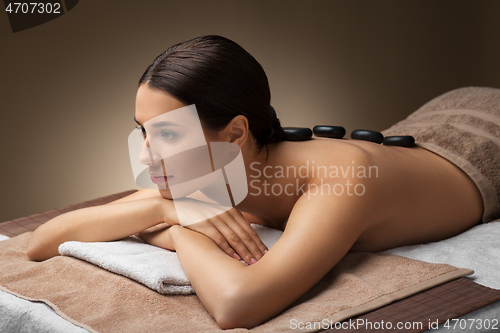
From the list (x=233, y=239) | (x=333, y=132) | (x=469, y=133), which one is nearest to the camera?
(x=233, y=239)

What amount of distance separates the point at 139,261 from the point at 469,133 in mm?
1090

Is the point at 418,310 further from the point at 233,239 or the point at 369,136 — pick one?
the point at 369,136

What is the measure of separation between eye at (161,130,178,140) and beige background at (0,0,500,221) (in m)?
1.59

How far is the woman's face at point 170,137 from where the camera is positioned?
3.00ft

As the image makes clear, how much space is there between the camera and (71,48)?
7.43 ft

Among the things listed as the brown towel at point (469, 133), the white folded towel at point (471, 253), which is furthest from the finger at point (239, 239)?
the brown towel at point (469, 133)

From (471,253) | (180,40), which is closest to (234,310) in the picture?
(471,253)

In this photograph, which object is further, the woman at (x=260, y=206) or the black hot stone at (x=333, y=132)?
the black hot stone at (x=333, y=132)

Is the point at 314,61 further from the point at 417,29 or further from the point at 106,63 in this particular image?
the point at 106,63

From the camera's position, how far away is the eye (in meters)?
0.92

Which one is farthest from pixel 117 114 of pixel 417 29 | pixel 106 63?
pixel 417 29

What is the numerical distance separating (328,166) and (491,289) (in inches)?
15.9

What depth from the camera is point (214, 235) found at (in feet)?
3.13

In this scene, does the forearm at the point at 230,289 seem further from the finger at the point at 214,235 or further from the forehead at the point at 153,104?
the forehead at the point at 153,104
